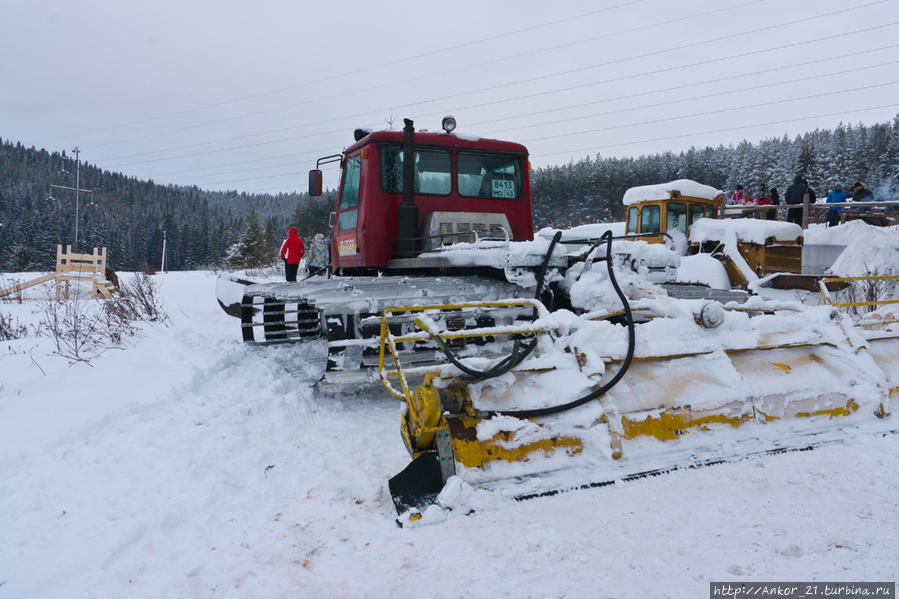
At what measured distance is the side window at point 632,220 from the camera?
14.0 metres

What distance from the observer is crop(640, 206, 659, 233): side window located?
13320mm

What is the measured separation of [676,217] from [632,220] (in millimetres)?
1162

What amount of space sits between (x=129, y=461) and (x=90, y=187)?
148 metres

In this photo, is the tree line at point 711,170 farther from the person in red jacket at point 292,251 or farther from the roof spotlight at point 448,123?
the roof spotlight at point 448,123

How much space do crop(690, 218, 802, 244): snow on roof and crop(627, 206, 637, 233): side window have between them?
177cm

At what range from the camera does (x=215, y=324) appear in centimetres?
916

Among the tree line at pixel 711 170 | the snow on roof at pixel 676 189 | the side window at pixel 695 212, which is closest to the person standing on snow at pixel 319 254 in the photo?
the snow on roof at pixel 676 189

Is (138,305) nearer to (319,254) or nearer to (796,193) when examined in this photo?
(319,254)

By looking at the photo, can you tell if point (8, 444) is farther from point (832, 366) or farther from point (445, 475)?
point (832, 366)

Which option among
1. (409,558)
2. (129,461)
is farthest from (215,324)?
(409,558)

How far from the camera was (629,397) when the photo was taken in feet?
10.2

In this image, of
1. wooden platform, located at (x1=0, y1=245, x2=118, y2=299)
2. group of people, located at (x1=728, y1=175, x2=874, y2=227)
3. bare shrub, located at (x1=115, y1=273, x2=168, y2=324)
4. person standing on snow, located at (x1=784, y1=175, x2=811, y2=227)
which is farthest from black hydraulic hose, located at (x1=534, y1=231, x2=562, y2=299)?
wooden platform, located at (x1=0, y1=245, x2=118, y2=299)

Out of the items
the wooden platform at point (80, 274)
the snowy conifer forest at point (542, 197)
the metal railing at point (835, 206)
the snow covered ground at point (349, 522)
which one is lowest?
the snow covered ground at point (349, 522)

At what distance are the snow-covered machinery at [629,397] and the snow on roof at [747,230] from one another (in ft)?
29.0
